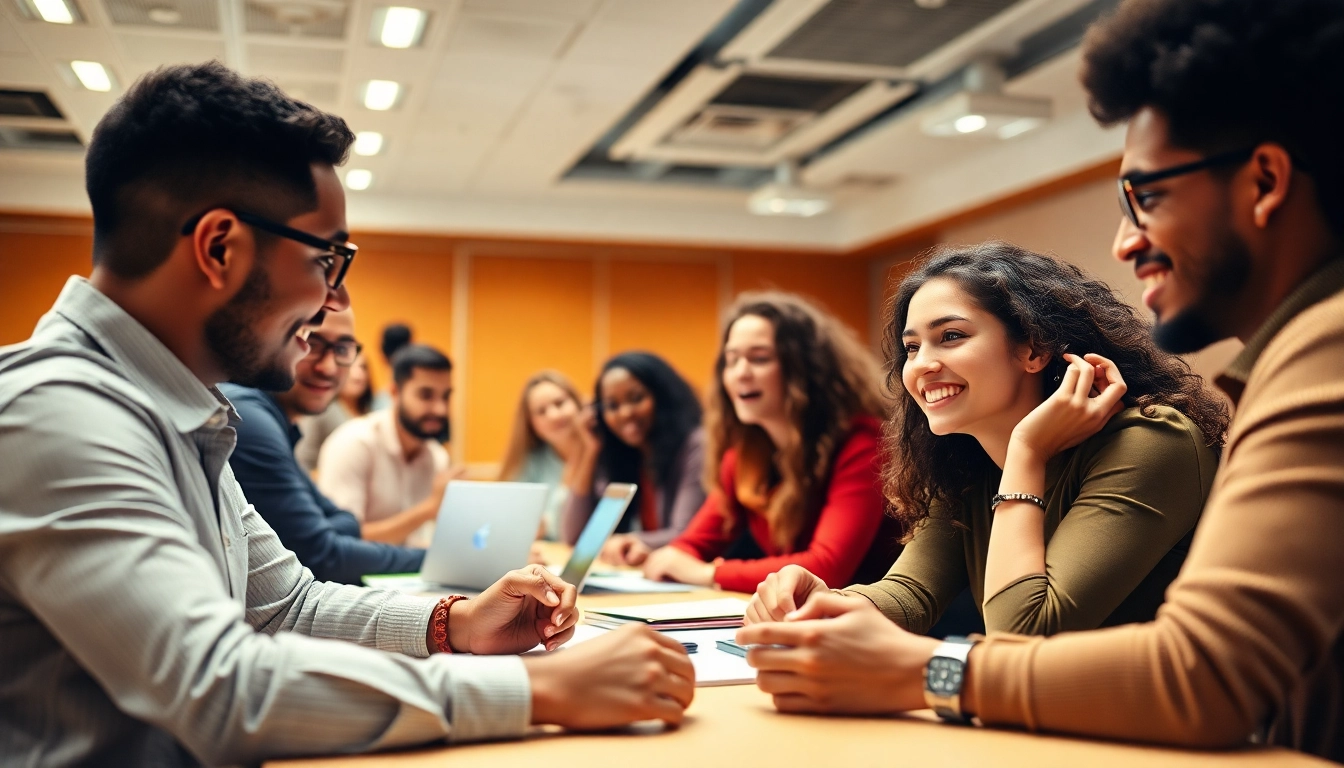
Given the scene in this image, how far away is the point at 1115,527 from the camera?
1.35m

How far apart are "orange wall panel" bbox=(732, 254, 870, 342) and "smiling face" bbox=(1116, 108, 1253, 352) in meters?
6.99

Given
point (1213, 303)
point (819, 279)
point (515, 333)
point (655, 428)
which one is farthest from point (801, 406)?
point (819, 279)

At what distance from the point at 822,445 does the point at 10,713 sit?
193 cm

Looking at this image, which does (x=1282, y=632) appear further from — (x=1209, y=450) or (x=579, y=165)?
(x=579, y=165)

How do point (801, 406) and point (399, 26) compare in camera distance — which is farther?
point (399, 26)

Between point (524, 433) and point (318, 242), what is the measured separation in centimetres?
351

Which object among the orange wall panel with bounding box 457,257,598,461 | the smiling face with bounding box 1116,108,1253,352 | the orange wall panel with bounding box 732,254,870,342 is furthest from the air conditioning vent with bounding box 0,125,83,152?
the orange wall panel with bounding box 732,254,870,342

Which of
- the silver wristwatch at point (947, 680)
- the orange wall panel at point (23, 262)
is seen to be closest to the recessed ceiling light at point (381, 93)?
the orange wall panel at point (23, 262)

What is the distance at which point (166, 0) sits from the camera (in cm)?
357

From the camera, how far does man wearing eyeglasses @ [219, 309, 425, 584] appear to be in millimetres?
2357

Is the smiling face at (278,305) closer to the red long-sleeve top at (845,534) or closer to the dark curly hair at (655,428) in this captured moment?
the red long-sleeve top at (845,534)

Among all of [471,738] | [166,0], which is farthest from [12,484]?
[166,0]

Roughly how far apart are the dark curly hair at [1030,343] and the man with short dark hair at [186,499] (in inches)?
30.8

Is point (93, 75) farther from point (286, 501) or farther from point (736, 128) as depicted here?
point (736, 128)
